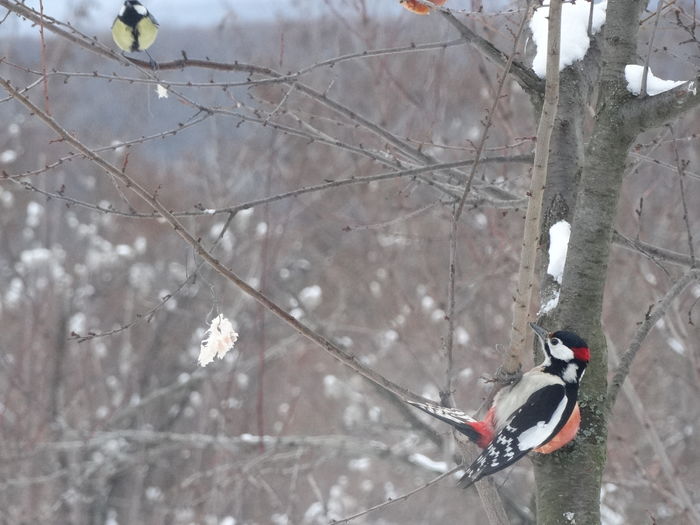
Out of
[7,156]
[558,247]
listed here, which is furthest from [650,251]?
[7,156]

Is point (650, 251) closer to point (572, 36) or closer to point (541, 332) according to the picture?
point (541, 332)

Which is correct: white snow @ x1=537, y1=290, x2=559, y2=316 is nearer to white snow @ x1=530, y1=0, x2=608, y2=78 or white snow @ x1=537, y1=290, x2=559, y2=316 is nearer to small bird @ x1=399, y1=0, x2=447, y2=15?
white snow @ x1=530, y1=0, x2=608, y2=78

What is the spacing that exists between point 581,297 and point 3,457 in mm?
5669

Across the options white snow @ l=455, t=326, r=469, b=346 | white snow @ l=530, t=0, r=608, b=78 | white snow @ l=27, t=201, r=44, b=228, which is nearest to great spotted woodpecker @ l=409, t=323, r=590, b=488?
white snow @ l=530, t=0, r=608, b=78

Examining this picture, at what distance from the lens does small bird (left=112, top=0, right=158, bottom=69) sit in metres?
4.07

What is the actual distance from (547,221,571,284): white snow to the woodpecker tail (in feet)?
1.82

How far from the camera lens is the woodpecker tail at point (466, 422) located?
89.8 inches

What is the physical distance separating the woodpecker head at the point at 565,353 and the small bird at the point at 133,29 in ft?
8.50

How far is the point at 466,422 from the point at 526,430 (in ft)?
0.62

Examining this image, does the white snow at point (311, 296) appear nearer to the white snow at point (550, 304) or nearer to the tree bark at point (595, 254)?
the white snow at point (550, 304)

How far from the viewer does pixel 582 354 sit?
2395 mm

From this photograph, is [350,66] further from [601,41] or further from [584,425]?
[584,425]

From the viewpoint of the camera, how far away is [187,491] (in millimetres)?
8289

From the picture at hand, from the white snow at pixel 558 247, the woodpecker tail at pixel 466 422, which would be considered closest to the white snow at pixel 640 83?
the white snow at pixel 558 247
